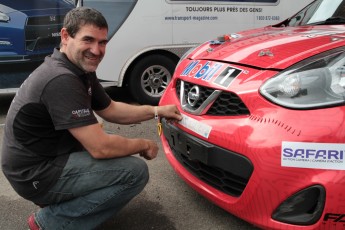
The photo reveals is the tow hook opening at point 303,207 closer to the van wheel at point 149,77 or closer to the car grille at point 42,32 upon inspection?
the van wheel at point 149,77

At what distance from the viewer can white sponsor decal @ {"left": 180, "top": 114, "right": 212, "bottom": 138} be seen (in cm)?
219

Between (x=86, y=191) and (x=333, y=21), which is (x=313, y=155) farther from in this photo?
(x=333, y=21)

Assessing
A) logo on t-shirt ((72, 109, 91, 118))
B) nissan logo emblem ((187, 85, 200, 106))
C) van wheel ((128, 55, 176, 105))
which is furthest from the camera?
van wheel ((128, 55, 176, 105))

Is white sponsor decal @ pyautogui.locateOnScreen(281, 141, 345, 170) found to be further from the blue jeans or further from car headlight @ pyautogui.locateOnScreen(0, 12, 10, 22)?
car headlight @ pyautogui.locateOnScreen(0, 12, 10, 22)

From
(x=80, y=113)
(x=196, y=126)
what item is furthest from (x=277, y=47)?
(x=80, y=113)

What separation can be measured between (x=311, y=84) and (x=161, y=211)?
134 cm

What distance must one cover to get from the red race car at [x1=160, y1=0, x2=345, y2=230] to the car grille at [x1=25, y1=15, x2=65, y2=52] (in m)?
A: 3.11

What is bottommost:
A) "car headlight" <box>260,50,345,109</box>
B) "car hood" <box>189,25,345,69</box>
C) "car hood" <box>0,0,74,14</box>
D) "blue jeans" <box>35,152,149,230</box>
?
"blue jeans" <box>35,152,149,230</box>

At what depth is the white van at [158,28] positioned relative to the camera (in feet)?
16.6

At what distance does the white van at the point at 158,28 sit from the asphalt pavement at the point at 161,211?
233 cm

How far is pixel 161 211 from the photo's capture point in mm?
2693

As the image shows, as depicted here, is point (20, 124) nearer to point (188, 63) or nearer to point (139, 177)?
point (139, 177)

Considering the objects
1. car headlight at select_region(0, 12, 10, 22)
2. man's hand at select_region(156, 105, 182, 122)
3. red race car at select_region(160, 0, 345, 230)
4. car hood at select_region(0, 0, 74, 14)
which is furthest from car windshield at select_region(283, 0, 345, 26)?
car headlight at select_region(0, 12, 10, 22)

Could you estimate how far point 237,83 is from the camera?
2154 mm
